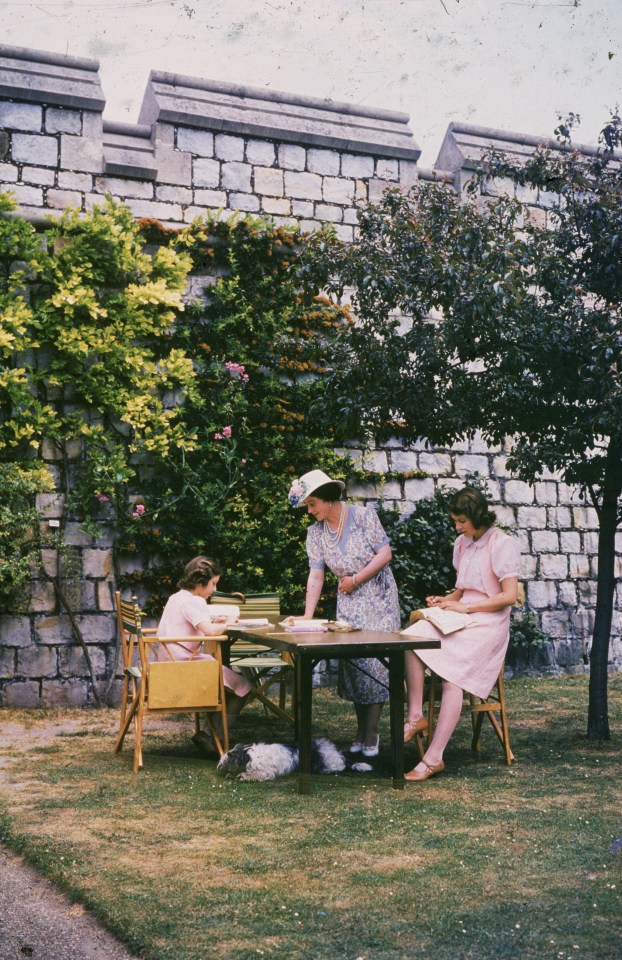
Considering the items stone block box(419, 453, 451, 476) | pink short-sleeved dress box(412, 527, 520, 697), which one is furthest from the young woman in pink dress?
stone block box(419, 453, 451, 476)

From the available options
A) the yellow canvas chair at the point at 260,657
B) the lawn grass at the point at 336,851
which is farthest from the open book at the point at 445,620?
the yellow canvas chair at the point at 260,657

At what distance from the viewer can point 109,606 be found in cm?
808

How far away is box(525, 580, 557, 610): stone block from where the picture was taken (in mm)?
9795

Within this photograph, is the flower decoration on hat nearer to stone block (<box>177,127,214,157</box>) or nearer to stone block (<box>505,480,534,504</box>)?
stone block (<box>177,127,214,157</box>)

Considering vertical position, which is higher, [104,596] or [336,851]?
[104,596]

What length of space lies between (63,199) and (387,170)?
9.98ft

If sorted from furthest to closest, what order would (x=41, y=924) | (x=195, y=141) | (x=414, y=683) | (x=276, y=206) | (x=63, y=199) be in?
(x=276, y=206), (x=195, y=141), (x=63, y=199), (x=414, y=683), (x=41, y=924)

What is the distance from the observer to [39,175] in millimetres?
8148

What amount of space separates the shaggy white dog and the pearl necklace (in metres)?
1.13

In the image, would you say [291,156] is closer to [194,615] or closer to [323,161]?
[323,161]

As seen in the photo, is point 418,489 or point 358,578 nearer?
point 358,578

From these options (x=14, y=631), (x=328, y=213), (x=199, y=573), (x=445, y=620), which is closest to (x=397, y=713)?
(x=445, y=620)

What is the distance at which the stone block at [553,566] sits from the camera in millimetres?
9914

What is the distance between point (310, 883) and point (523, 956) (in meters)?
0.92
